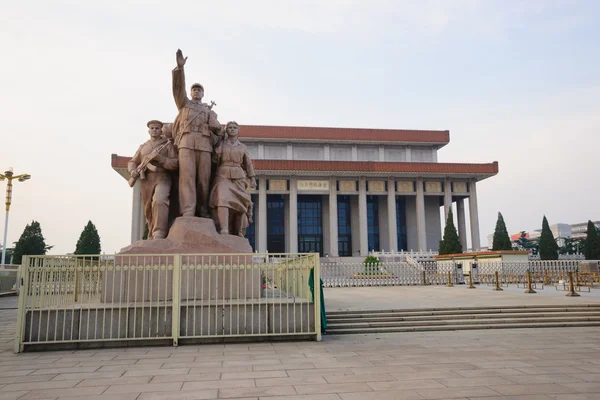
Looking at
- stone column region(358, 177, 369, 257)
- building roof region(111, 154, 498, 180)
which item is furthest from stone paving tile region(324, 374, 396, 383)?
stone column region(358, 177, 369, 257)

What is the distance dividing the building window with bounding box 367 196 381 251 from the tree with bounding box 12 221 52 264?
2684 centimetres

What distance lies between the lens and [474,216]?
36625mm

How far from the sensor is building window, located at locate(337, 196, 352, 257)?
131 ft

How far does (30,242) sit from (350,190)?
24.2 meters

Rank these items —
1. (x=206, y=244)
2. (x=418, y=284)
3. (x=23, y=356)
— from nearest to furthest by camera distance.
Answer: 1. (x=23, y=356)
2. (x=206, y=244)
3. (x=418, y=284)

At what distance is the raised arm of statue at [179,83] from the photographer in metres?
7.27

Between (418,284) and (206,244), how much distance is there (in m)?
14.0

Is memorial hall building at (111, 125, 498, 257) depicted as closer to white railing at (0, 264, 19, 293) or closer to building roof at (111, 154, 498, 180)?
building roof at (111, 154, 498, 180)

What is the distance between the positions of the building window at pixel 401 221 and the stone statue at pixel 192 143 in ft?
112

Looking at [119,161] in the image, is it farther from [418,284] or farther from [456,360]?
[456,360]

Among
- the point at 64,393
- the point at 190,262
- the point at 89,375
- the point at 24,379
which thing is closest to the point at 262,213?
the point at 190,262

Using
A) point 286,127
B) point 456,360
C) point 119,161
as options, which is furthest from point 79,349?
point 286,127

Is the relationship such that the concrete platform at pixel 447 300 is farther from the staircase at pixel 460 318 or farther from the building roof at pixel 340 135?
the building roof at pixel 340 135

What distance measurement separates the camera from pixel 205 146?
8.03 meters
